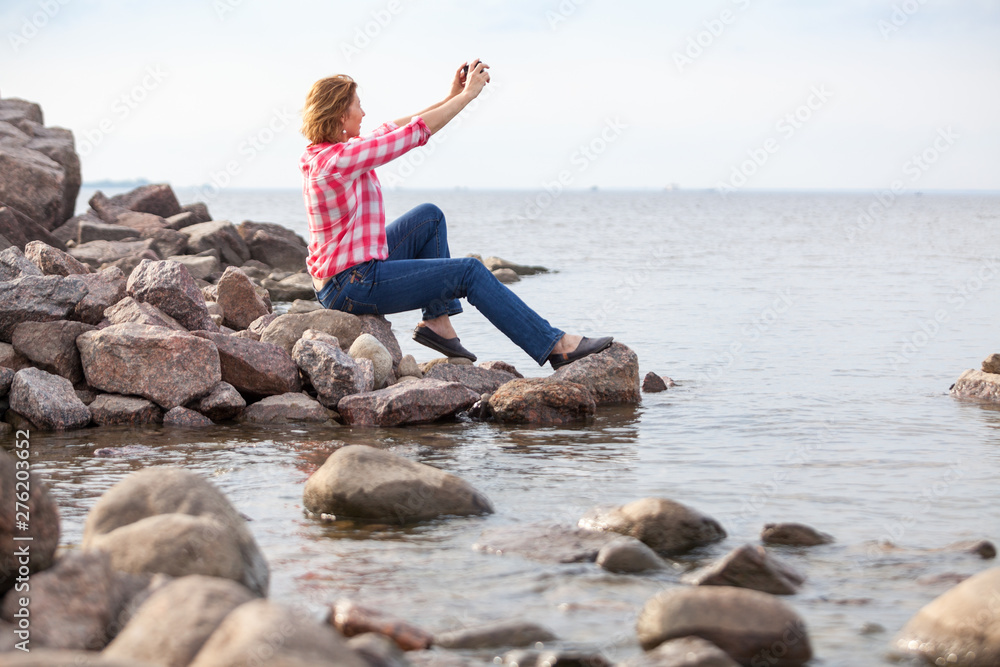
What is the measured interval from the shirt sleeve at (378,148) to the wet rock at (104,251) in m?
9.70

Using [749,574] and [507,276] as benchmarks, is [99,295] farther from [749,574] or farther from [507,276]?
[507,276]

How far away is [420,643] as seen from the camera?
10.9 ft

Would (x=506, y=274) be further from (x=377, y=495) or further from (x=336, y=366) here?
(x=377, y=495)

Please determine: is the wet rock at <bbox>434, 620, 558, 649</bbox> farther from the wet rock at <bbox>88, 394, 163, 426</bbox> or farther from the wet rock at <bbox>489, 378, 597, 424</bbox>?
the wet rock at <bbox>88, 394, 163, 426</bbox>

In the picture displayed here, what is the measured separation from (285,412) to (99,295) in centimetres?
165

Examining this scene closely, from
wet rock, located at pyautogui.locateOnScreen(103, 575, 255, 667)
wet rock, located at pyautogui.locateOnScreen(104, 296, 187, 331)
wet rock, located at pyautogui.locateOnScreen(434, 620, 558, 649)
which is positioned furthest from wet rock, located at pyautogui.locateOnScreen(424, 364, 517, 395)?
wet rock, located at pyautogui.locateOnScreen(103, 575, 255, 667)

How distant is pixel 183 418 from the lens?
272 inches

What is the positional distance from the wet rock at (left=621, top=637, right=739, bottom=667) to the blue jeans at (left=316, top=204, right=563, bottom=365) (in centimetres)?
393

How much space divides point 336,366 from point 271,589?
350 centimetres

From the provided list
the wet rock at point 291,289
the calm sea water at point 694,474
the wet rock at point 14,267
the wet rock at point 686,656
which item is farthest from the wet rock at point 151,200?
the wet rock at point 686,656

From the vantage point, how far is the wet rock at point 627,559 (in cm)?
409

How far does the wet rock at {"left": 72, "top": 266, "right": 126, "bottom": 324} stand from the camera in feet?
24.0

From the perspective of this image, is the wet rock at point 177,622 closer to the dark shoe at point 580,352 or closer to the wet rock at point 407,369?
the dark shoe at point 580,352

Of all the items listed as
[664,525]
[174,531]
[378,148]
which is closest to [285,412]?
[378,148]
